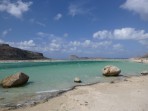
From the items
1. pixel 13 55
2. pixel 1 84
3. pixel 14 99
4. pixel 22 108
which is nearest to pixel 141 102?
pixel 22 108

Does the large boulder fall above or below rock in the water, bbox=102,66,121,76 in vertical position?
below

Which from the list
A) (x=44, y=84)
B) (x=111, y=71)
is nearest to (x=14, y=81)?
(x=44, y=84)

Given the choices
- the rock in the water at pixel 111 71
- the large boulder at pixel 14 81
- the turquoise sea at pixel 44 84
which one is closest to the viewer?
the turquoise sea at pixel 44 84

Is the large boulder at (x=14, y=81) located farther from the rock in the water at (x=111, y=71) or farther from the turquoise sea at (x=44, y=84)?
the rock in the water at (x=111, y=71)

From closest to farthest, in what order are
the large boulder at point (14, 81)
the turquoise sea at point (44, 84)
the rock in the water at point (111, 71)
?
1. the turquoise sea at point (44, 84)
2. the large boulder at point (14, 81)
3. the rock in the water at point (111, 71)

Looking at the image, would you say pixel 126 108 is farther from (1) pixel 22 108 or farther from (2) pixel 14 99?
(2) pixel 14 99

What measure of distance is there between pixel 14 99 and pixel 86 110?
20.0ft

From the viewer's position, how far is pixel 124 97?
1412cm

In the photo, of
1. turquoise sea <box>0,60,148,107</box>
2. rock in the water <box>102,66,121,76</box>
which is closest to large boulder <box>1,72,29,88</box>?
turquoise sea <box>0,60,148,107</box>

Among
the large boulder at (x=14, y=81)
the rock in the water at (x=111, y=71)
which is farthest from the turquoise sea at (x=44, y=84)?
the rock in the water at (x=111, y=71)

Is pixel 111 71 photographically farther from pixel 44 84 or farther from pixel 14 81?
pixel 14 81

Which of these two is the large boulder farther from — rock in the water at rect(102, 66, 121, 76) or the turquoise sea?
rock in the water at rect(102, 66, 121, 76)

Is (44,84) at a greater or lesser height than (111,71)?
lesser

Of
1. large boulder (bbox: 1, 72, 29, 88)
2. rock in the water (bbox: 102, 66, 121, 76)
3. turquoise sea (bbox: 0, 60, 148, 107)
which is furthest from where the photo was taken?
rock in the water (bbox: 102, 66, 121, 76)
